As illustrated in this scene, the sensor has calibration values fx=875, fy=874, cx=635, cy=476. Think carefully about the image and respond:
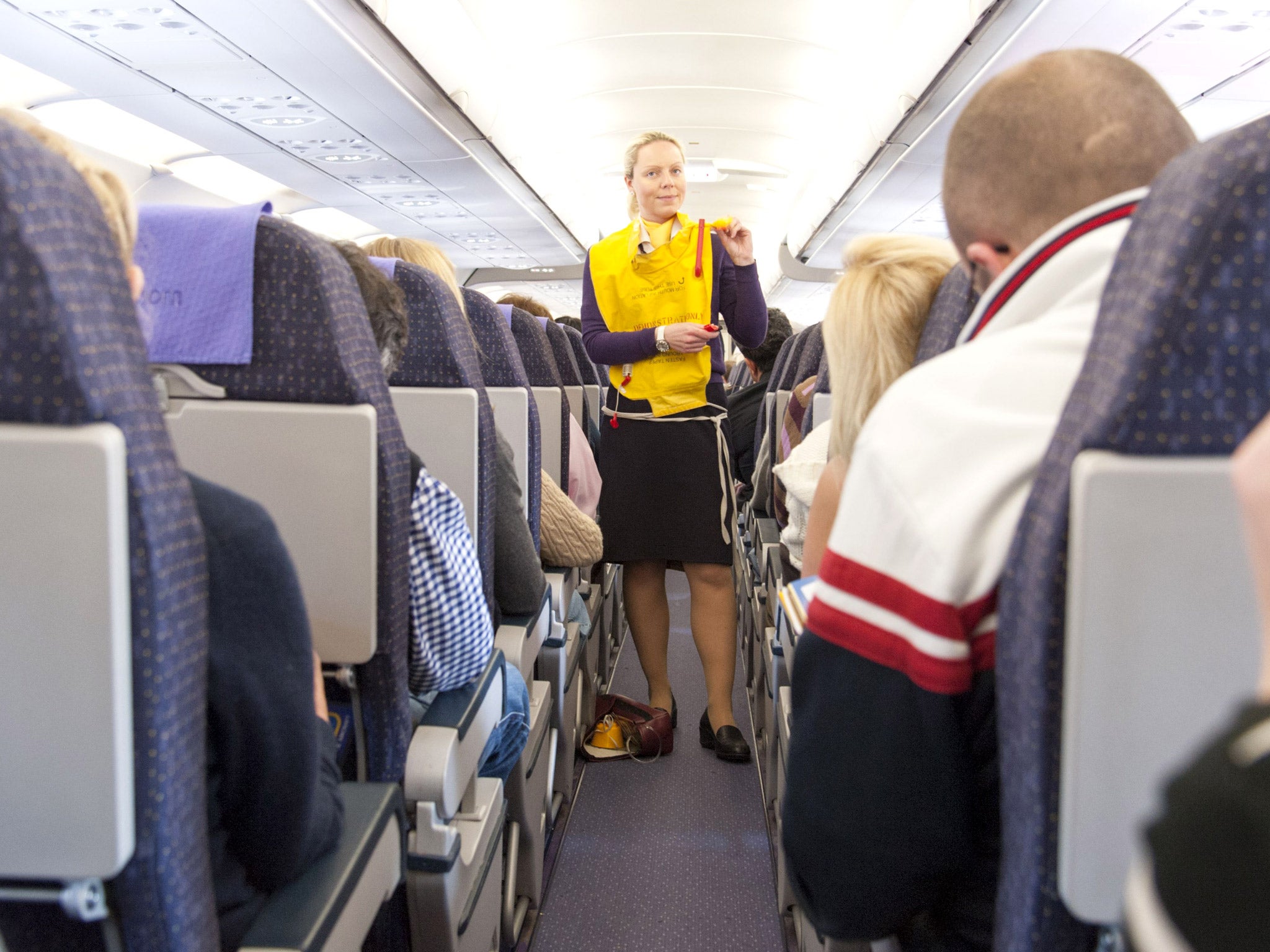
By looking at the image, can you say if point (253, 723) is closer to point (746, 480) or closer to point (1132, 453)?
point (1132, 453)

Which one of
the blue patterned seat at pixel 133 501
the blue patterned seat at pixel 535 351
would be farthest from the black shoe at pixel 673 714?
the blue patterned seat at pixel 133 501

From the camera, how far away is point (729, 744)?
2965 millimetres

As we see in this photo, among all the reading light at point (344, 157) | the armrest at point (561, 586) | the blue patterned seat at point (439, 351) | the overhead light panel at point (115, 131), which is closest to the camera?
the blue patterned seat at point (439, 351)

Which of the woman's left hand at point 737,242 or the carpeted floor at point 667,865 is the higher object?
the woman's left hand at point 737,242

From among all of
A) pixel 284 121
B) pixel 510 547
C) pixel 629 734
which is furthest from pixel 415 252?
pixel 284 121

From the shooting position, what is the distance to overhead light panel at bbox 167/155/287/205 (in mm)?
8281

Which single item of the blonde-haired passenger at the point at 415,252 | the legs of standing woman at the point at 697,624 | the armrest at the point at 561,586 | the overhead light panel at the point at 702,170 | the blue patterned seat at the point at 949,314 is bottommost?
the legs of standing woman at the point at 697,624

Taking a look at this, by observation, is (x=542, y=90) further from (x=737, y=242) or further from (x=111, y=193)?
(x=111, y=193)

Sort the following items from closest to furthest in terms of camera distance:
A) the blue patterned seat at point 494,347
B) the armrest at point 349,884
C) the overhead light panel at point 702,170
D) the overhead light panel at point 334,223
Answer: the armrest at point 349,884, the blue patterned seat at point 494,347, the overhead light panel at point 702,170, the overhead light panel at point 334,223

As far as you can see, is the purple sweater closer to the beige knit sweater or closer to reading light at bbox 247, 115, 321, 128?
the beige knit sweater

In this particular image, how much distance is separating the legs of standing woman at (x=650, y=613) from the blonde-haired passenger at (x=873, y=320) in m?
1.63

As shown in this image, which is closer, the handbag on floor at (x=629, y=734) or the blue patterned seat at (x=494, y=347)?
the blue patterned seat at (x=494, y=347)

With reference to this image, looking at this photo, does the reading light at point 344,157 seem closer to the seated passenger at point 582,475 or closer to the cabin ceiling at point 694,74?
the cabin ceiling at point 694,74

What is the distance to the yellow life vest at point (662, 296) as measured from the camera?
2.72m
